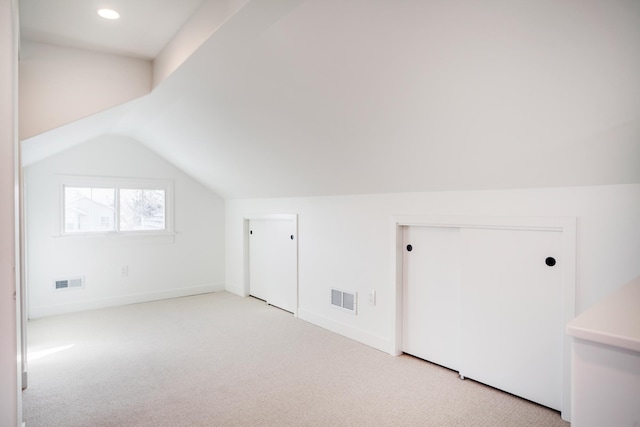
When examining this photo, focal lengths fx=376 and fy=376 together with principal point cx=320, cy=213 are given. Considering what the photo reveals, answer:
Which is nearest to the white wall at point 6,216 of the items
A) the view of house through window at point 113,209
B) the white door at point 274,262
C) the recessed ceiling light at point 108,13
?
the recessed ceiling light at point 108,13

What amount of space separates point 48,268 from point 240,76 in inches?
151

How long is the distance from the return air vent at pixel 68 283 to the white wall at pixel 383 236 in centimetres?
206

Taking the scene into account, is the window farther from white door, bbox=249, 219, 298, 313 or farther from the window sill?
white door, bbox=249, 219, 298, 313

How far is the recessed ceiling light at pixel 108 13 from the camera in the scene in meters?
2.44

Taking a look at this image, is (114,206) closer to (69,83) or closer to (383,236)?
(69,83)

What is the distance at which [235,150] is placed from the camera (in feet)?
13.4

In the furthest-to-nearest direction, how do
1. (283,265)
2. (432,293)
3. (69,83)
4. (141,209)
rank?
(141,209) → (283,265) → (432,293) → (69,83)

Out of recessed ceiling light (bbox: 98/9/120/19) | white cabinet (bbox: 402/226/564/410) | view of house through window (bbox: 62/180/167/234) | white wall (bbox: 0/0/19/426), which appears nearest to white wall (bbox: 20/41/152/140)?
recessed ceiling light (bbox: 98/9/120/19)

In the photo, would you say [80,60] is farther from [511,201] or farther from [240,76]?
[511,201]

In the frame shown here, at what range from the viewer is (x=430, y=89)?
2145 mm

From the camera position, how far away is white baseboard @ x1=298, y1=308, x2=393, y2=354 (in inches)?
139

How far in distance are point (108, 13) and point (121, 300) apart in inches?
157

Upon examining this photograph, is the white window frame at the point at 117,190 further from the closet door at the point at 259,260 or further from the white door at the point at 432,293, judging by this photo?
the white door at the point at 432,293

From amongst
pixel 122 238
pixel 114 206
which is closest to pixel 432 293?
pixel 122 238
